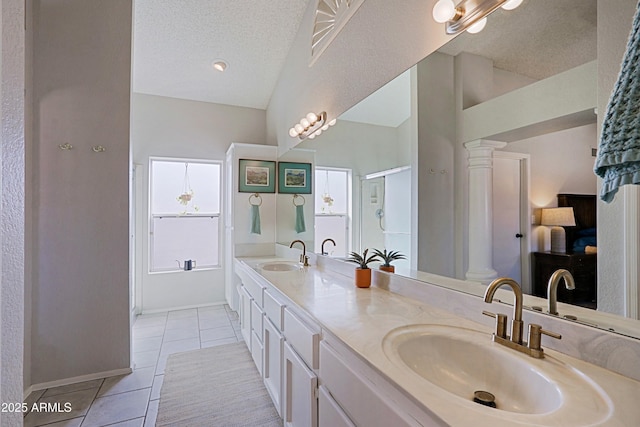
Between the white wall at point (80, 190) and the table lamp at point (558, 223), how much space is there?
275cm

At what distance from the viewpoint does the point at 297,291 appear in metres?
1.68

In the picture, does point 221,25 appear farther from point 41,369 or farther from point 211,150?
point 41,369

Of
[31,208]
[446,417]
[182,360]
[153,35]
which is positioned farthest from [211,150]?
[446,417]

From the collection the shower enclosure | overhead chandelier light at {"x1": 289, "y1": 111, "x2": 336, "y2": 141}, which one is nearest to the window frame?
overhead chandelier light at {"x1": 289, "y1": 111, "x2": 336, "y2": 141}

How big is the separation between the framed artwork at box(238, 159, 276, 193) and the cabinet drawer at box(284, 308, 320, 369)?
2230 mm

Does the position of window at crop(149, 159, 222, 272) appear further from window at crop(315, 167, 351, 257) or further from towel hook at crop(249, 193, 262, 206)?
window at crop(315, 167, 351, 257)

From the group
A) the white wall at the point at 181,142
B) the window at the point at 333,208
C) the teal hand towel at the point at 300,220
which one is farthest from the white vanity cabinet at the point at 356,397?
the white wall at the point at 181,142

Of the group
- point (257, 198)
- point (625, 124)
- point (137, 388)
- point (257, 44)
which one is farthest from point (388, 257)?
point (257, 44)

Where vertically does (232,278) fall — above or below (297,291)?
below

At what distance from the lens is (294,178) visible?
10.5 ft

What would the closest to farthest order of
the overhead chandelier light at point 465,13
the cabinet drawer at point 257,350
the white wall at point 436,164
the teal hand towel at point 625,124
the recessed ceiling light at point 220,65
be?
the teal hand towel at point 625,124, the overhead chandelier light at point 465,13, the white wall at point 436,164, the cabinet drawer at point 257,350, the recessed ceiling light at point 220,65

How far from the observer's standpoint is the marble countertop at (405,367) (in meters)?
0.61

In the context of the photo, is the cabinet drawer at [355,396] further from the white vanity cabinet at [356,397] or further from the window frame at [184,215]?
the window frame at [184,215]

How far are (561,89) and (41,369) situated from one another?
137 inches
